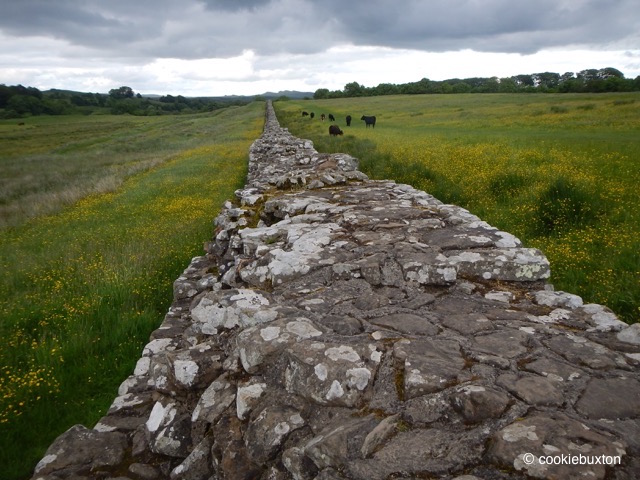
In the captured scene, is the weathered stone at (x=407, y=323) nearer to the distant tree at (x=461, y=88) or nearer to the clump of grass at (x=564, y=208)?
the clump of grass at (x=564, y=208)

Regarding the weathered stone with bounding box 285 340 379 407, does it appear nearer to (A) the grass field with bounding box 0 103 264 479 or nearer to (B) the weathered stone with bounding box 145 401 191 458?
(B) the weathered stone with bounding box 145 401 191 458

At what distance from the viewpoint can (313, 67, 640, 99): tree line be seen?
6750cm

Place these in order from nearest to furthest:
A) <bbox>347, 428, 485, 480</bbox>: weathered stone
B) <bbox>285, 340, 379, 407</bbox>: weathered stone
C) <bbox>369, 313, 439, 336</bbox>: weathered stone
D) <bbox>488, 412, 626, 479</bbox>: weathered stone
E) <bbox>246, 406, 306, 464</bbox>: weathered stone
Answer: <bbox>488, 412, 626, 479</bbox>: weathered stone, <bbox>347, 428, 485, 480</bbox>: weathered stone, <bbox>246, 406, 306, 464</bbox>: weathered stone, <bbox>285, 340, 379, 407</bbox>: weathered stone, <bbox>369, 313, 439, 336</bbox>: weathered stone

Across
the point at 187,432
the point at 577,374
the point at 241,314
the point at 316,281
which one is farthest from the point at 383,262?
the point at 187,432

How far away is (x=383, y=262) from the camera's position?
476 cm

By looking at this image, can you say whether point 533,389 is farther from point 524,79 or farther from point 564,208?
point 524,79

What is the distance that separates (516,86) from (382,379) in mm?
120622

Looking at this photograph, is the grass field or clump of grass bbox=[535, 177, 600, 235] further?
clump of grass bbox=[535, 177, 600, 235]

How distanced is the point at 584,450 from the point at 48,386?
5.14 m

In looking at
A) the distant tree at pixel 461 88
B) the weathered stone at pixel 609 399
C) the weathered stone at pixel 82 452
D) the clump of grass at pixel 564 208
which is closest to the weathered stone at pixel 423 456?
the weathered stone at pixel 609 399

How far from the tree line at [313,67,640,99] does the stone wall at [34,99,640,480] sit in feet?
249

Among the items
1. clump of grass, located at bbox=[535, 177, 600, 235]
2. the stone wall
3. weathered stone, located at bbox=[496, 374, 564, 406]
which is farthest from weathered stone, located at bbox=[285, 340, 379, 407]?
clump of grass, located at bbox=[535, 177, 600, 235]

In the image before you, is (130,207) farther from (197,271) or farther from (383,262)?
(383,262)

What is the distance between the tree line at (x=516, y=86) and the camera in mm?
67500
